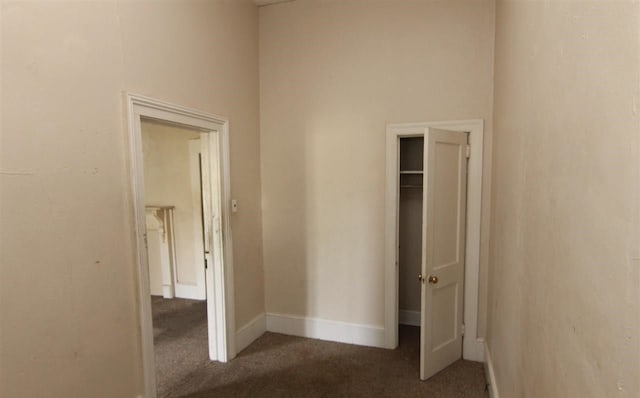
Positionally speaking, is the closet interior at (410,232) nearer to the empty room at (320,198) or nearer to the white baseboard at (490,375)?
the empty room at (320,198)

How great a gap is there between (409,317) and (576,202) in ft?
10.1

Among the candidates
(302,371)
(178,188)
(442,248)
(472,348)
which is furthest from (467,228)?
(178,188)

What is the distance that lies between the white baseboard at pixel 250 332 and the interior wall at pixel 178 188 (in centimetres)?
139

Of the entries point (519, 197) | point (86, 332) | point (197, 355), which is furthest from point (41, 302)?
point (519, 197)

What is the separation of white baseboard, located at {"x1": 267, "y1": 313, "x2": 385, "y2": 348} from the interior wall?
59.8 inches

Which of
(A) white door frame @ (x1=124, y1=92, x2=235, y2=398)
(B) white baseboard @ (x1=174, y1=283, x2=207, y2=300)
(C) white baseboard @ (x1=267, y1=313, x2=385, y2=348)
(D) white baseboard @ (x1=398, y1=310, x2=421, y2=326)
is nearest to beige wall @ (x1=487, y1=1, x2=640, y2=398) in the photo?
(C) white baseboard @ (x1=267, y1=313, x2=385, y2=348)

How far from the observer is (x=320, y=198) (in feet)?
10.8

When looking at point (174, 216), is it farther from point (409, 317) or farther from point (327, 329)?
point (409, 317)

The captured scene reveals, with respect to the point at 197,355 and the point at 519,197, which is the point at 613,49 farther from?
the point at 197,355

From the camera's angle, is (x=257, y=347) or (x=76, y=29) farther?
(x=257, y=347)

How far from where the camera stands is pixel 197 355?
10.0 feet

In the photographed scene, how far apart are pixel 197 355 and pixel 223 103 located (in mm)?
2340

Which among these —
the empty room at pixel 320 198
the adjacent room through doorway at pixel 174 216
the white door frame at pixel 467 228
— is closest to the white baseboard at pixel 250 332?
the empty room at pixel 320 198

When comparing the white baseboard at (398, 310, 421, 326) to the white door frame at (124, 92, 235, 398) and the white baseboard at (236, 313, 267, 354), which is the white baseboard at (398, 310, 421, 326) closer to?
the white baseboard at (236, 313, 267, 354)
